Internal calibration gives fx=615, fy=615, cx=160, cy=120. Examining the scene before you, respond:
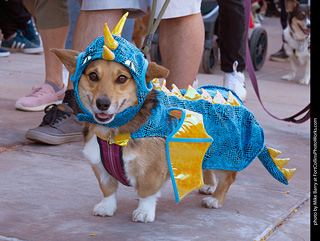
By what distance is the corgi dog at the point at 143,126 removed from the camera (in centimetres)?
263

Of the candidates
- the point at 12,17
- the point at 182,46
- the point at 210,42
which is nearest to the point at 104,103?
the point at 182,46

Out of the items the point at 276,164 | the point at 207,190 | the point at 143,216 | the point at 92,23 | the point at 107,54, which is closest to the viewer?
the point at 107,54

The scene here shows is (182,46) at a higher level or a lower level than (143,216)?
higher

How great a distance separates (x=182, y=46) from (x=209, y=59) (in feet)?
12.2

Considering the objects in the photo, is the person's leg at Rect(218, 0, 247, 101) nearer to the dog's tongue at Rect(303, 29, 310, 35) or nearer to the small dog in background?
the small dog in background

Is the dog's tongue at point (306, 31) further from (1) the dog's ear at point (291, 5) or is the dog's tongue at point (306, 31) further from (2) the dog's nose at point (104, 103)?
(2) the dog's nose at point (104, 103)

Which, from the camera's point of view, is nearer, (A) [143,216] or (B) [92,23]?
(A) [143,216]

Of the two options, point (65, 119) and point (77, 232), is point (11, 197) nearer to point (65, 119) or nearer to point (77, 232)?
point (77, 232)

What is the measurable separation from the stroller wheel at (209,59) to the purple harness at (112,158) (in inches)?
196

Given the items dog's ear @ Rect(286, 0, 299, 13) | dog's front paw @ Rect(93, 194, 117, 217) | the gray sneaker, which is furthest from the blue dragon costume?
dog's ear @ Rect(286, 0, 299, 13)

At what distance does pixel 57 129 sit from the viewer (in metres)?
4.11

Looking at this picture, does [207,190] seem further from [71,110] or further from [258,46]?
[258,46]

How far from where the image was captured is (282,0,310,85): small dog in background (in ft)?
26.6

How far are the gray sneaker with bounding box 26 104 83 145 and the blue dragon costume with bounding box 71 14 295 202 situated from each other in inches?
49.6
